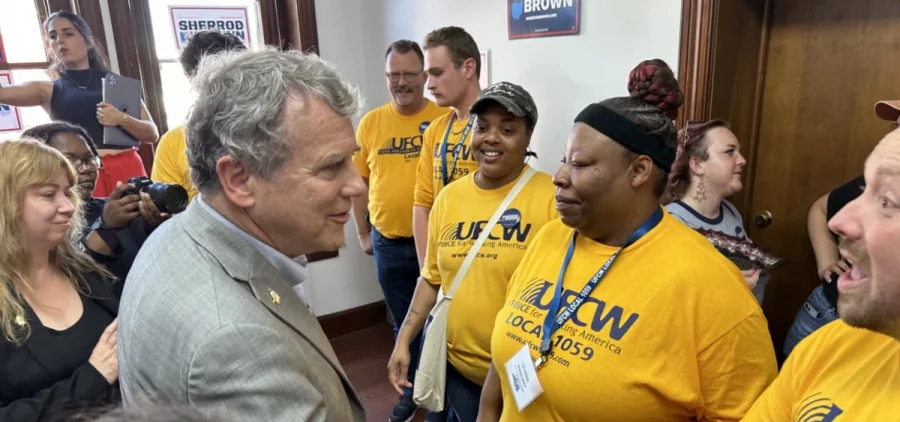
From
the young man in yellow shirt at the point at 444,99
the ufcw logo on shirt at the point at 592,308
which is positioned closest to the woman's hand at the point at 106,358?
the ufcw logo on shirt at the point at 592,308

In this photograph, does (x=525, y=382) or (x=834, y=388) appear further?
(x=525, y=382)

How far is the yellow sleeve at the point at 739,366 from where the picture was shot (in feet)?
3.25

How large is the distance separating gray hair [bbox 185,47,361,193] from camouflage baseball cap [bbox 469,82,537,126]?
81cm

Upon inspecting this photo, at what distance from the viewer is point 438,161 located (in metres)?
2.19

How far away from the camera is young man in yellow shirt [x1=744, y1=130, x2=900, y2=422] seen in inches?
28.4

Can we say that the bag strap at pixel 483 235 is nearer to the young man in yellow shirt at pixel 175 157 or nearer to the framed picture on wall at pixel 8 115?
the young man in yellow shirt at pixel 175 157

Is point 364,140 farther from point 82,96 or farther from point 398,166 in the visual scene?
point 82,96

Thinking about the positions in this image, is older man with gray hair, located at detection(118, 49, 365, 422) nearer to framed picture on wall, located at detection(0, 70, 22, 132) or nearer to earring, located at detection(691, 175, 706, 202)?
earring, located at detection(691, 175, 706, 202)

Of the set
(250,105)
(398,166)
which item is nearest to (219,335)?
(250,105)

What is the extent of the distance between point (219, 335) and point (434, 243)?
1067mm

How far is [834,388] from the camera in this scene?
2.68ft

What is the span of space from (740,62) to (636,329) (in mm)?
1379

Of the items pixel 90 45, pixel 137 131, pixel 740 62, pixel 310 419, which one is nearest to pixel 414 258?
pixel 137 131

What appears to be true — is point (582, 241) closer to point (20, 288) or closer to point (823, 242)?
point (823, 242)
